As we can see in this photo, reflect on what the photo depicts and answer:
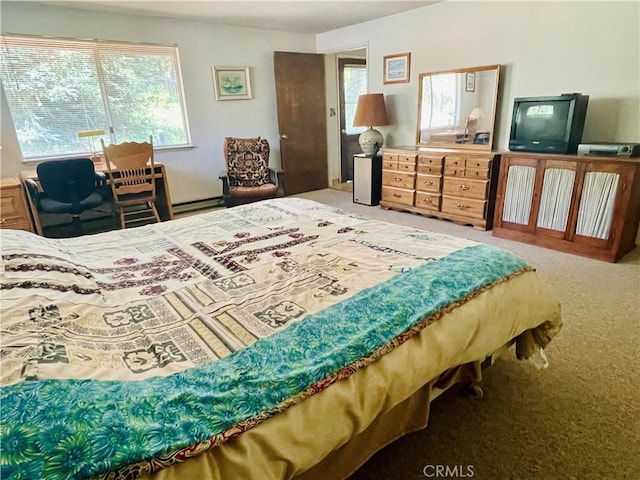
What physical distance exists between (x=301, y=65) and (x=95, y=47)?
2.63 m

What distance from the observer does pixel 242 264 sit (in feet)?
5.15

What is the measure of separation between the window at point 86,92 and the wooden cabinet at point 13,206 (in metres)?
0.84

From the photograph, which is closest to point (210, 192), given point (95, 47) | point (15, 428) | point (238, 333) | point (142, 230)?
point (95, 47)

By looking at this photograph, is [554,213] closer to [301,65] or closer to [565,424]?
[565,424]

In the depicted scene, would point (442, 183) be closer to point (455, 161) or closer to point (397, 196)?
point (455, 161)

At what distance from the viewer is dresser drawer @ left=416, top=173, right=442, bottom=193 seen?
414 centimetres

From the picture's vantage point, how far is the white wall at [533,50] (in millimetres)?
3076

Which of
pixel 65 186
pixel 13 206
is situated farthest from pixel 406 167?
pixel 13 206

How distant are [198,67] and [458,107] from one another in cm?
323

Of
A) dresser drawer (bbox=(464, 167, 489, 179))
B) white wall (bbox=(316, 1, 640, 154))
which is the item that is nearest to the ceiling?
white wall (bbox=(316, 1, 640, 154))

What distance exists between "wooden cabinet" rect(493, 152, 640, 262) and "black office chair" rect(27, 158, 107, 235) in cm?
392

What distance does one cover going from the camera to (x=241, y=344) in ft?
3.43

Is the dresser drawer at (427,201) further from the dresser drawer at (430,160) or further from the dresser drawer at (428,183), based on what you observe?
the dresser drawer at (430,160)

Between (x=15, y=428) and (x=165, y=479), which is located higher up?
(x=15, y=428)
